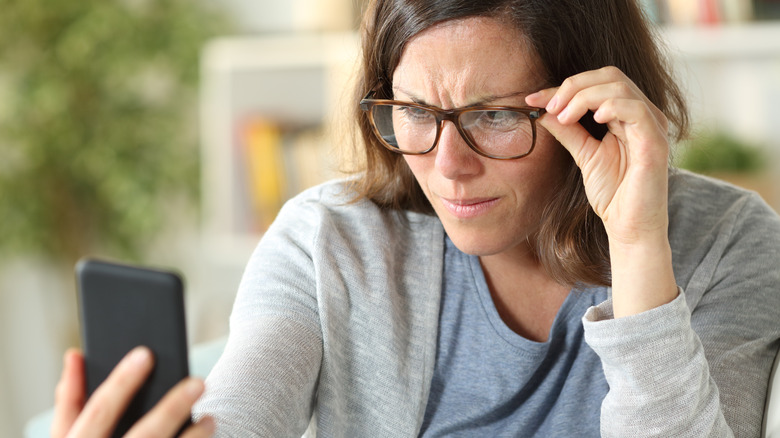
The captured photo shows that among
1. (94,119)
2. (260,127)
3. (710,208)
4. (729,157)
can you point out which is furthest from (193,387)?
(94,119)

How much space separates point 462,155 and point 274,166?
6.34 ft

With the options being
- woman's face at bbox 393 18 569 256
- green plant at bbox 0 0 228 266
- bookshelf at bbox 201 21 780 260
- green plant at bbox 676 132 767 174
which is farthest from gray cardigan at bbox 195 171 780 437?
green plant at bbox 0 0 228 266

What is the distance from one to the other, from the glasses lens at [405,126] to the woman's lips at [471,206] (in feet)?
0.29

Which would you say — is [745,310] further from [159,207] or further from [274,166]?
[159,207]

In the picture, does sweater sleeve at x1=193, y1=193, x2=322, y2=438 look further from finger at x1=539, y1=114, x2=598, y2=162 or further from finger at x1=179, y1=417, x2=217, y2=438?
finger at x1=539, y1=114, x2=598, y2=162

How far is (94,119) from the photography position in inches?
128

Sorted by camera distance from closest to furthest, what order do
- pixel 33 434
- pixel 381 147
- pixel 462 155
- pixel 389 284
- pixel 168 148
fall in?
1. pixel 462 155
2. pixel 389 284
3. pixel 381 147
4. pixel 33 434
5. pixel 168 148

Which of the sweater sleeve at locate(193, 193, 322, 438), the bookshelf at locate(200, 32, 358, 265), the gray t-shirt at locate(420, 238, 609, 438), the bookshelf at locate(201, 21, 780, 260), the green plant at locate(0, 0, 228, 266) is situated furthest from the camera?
the green plant at locate(0, 0, 228, 266)

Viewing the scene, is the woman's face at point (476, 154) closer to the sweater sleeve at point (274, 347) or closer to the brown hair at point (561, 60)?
the brown hair at point (561, 60)

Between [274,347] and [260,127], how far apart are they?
2.02m

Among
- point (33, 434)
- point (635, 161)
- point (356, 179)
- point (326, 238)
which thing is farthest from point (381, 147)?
point (33, 434)

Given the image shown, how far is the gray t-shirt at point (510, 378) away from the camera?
119cm

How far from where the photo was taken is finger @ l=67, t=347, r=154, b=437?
0.66 m

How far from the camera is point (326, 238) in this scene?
1185 mm
